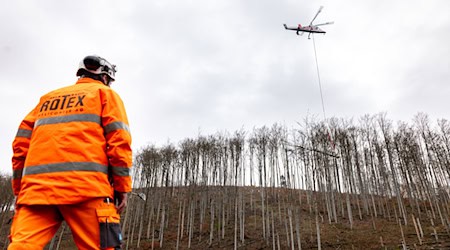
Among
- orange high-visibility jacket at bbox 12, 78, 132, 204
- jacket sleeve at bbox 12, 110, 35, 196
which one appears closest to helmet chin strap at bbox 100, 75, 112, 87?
orange high-visibility jacket at bbox 12, 78, 132, 204

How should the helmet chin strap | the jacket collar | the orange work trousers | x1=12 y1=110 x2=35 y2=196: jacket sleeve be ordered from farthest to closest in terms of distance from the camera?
the helmet chin strap
the jacket collar
x1=12 y1=110 x2=35 y2=196: jacket sleeve
the orange work trousers

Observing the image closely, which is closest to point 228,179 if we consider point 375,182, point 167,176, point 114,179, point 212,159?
point 212,159

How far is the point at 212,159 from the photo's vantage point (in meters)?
27.2

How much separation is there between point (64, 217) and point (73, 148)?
0.48 metres

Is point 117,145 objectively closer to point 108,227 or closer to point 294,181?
point 108,227

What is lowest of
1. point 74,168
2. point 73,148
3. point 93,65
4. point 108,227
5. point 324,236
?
point 324,236

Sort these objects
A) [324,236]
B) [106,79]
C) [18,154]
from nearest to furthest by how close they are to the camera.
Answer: [18,154] < [106,79] < [324,236]

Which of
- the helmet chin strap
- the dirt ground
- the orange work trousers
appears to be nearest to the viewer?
the orange work trousers

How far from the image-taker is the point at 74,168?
6.04 ft

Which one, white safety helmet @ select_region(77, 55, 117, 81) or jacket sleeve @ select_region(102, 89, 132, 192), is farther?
white safety helmet @ select_region(77, 55, 117, 81)

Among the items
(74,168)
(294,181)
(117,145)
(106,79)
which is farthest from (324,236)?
(74,168)

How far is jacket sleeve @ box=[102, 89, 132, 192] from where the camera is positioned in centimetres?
199

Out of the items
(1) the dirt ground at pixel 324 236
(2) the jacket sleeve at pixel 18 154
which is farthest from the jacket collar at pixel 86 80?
(1) the dirt ground at pixel 324 236

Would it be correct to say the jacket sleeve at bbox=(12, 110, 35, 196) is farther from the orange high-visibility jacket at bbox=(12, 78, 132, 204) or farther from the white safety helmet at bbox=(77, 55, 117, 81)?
the white safety helmet at bbox=(77, 55, 117, 81)
